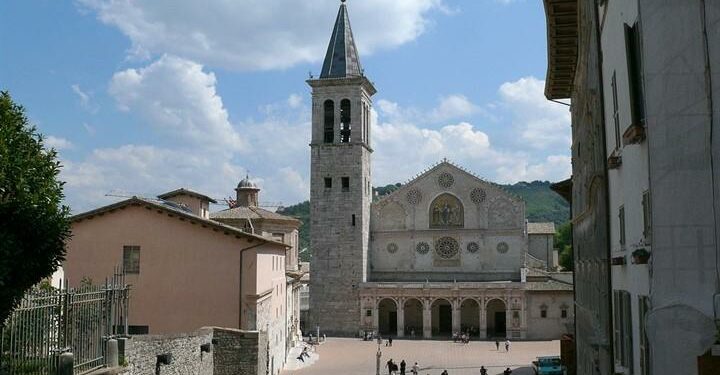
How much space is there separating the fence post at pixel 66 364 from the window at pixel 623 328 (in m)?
9.27

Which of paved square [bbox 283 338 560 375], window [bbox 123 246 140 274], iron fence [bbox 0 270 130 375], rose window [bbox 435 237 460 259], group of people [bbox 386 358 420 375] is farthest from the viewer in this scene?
rose window [bbox 435 237 460 259]

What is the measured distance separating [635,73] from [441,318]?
5232cm

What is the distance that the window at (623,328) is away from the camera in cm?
865

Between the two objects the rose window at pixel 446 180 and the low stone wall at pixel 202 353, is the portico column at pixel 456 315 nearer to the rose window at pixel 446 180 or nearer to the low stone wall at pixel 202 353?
the rose window at pixel 446 180

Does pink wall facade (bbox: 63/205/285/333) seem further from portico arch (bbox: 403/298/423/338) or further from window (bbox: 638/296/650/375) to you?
portico arch (bbox: 403/298/423/338)

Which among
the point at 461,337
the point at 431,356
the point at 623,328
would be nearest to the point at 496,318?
the point at 461,337

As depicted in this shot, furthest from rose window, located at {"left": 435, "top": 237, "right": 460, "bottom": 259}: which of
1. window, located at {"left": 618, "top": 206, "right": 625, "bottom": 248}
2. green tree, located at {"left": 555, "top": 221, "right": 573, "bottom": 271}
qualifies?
window, located at {"left": 618, "top": 206, "right": 625, "bottom": 248}

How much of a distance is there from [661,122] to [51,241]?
372 inches

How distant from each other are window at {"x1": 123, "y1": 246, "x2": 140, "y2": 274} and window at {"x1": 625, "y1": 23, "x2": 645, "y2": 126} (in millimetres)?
22054

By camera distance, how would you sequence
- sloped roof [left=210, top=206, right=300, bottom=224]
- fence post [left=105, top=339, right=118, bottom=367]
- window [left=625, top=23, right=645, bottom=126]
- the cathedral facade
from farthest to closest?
the cathedral facade, sloped roof [left=210, top=206, right=300, bottom=224], fence post [left=105, top=339, right=118, bottom=367], window [left=625, top=23, right=645, bottom=126]

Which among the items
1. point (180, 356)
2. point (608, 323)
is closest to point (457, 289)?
point (180, 356)

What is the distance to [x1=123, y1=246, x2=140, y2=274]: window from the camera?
2605 cm

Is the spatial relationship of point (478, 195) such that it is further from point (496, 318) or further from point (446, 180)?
point (496, 318)

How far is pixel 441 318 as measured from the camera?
58.1m
